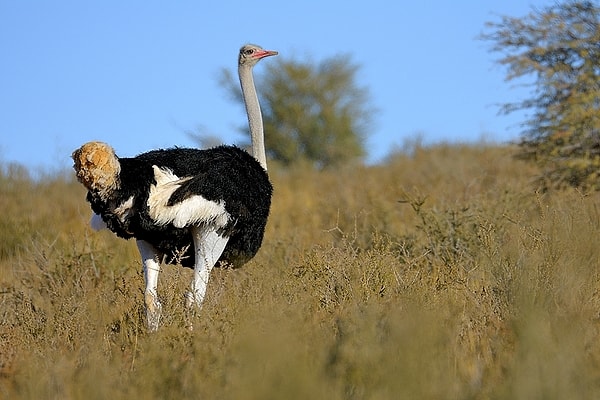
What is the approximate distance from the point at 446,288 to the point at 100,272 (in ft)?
11.7

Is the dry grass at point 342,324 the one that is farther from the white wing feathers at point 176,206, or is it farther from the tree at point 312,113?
the tree at point 312,113

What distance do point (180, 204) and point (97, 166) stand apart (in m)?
0.61

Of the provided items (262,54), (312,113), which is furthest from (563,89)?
(312,113)

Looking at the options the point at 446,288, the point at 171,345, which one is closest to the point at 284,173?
the point at 446,288

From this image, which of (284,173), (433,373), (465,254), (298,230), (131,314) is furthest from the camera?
(284,173)

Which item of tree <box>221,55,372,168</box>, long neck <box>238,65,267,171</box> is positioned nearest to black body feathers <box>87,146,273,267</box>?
long neck <box>238,65,267,171</box>

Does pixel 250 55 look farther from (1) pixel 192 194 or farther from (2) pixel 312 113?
(2) pixel 312 113

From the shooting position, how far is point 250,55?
8.39 m

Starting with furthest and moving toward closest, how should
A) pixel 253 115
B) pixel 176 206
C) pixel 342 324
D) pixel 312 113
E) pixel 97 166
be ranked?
1. pixel 312 113
2. pixel 253 115
3. pixel 176 206
4. pixel 97 166
5. pixel 342 324

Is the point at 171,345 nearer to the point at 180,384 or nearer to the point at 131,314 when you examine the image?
the point at 180,384

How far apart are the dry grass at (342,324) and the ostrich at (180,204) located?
0.19 m

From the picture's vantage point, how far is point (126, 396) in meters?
4.38

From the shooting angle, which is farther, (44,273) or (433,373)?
(44,273)

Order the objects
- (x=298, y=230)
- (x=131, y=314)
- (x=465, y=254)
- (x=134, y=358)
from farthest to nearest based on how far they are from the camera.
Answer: (x=298, y=230) → (x=465, y=254) → (x=131, y=314) → (x=134, y=358)
